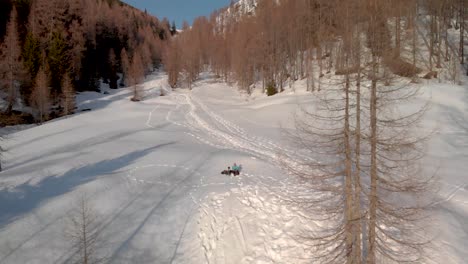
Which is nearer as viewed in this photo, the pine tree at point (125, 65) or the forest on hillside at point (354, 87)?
the forest on hillside at point (354, 87)

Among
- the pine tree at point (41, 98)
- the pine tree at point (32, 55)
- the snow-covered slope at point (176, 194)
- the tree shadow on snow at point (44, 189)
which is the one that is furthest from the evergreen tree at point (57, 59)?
the tree shadow on snow at point (44, 189)

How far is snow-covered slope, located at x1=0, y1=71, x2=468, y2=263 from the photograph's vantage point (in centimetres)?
1035

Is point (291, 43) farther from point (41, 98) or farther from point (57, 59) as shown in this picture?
point (41, 98)

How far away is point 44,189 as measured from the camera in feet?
45.0

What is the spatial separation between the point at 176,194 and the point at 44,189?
602cm

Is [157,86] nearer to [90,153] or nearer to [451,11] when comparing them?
[90,153]

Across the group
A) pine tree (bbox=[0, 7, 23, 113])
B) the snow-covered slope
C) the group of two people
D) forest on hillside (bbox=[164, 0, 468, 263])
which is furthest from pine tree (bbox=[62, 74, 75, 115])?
the group of two people

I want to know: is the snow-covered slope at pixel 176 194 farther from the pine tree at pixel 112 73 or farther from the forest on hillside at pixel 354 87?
the pine tree at pixel 112 73

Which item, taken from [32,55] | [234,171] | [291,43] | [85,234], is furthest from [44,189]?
[291,43]

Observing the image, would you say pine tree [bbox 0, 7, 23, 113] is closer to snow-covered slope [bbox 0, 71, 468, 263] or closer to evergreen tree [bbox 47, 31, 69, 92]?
evergreen tree [bbox 47, 31, 69, 92]

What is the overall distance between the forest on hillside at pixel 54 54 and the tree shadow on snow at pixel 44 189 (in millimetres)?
5913

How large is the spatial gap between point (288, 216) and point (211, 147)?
1166 centimetres

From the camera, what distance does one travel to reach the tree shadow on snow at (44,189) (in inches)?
461

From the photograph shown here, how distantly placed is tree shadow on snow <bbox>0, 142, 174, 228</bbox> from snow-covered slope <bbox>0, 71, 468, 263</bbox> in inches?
1.7
